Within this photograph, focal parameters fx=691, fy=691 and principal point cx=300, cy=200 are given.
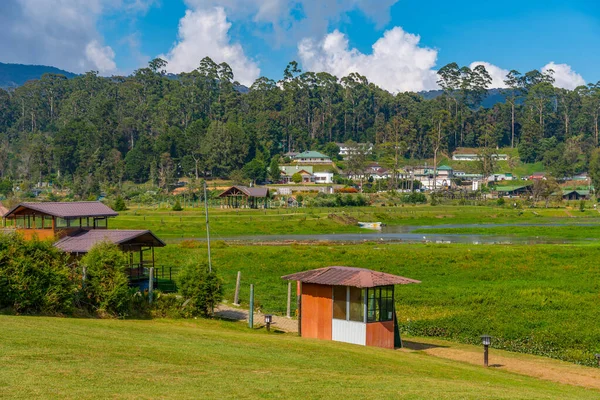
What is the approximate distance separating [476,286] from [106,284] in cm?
2067

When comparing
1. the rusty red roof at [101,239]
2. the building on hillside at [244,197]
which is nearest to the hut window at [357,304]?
the rusty red roof at [101,239]

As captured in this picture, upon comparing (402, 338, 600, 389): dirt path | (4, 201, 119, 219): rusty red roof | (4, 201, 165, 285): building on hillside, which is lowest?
(402, 338, 600, 389): dirt path

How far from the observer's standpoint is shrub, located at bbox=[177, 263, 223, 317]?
29.5 meters

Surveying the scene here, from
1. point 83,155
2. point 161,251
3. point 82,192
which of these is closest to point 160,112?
point 83,155

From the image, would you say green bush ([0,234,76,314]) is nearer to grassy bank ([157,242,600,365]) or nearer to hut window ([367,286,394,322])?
grassy bank ([157,242,600,365])

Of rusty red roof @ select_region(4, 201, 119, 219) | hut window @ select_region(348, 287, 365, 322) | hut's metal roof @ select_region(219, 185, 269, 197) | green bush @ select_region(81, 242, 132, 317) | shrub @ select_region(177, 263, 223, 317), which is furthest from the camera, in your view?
hut's metal roof @ select_region(219, 185, 269, 197)

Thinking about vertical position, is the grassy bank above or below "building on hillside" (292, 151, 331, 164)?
below

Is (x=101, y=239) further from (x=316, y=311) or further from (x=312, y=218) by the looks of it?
(x=312, y=218)

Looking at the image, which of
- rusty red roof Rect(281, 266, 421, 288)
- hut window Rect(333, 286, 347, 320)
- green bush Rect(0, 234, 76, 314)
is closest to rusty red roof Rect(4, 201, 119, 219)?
green bush Rect(0, 234, 76, 314)

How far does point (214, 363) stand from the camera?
17.0 m

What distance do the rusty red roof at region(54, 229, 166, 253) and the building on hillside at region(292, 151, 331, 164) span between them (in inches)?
5149

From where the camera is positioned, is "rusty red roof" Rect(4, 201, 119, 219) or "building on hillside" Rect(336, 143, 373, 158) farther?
"building on hillside" Rect(336, 143, 373, 158)

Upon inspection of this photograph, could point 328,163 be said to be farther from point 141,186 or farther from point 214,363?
point 214,363

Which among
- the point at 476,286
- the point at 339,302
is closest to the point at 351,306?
the point at 339,302
